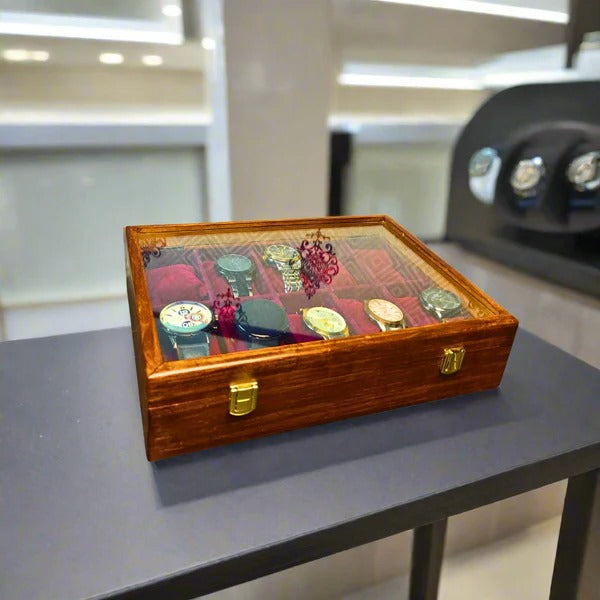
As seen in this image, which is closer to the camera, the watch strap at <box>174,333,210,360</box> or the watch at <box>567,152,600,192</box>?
the watch strap at <box>174,333,210,360</box>

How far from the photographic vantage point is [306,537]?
15.2 inches

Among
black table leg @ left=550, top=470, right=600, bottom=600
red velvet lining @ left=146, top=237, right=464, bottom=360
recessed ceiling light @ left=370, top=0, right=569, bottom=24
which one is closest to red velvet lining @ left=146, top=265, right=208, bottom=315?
red velvet lining @ left=146, top=237, right=464, bottom=360

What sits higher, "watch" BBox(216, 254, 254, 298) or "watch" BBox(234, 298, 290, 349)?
"watch" BBox(216, 254, 254, 298)

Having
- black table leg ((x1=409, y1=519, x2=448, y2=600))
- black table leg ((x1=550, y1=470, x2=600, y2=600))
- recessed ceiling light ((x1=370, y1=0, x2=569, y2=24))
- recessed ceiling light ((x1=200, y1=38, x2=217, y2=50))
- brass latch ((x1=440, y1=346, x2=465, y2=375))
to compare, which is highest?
recessed ceiling light ((x1=370, y1=0, x2=569, y2=24))

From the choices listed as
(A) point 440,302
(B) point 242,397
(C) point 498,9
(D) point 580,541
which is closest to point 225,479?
(B) point 242,397

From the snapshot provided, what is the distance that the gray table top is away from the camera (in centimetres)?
36

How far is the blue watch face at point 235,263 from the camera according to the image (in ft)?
1.92

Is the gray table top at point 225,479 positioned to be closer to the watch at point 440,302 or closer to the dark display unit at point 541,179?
the watch at point 440,302

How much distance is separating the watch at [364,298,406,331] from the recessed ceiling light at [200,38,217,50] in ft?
2.85

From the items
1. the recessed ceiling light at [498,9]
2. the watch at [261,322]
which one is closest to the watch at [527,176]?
the watch at [261,322]

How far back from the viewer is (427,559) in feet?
2.74

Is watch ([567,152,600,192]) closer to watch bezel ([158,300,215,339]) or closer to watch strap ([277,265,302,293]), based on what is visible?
watch strap ([277,265,302,293])

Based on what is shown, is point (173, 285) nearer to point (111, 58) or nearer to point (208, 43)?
point (208, 43)

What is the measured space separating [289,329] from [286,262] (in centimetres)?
14
